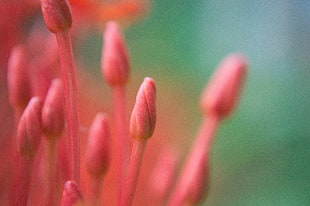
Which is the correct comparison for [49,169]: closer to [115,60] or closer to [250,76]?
[115,60]

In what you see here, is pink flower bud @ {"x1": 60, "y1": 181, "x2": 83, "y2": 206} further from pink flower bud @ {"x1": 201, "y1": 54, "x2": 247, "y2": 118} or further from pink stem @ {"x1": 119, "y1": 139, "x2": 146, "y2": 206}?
pink flower bud @ {"x1": 201, "y1": 54, "x2": 247, "y2": 118}

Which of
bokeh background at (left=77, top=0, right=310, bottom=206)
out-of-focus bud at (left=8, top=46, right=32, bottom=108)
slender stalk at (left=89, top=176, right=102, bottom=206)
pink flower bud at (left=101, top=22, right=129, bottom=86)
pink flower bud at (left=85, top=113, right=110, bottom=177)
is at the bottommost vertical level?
slender stalk at (left=89, top=176, right=102, bottom=206)

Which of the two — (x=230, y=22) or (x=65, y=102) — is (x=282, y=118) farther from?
(x=65, y=102)

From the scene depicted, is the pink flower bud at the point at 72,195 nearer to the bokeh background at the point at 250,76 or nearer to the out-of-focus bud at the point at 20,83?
the out-of-focus bud at the point at 20,83

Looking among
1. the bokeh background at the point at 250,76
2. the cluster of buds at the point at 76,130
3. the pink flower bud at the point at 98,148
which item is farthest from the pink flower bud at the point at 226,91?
the bokeh background at the point at 250,76

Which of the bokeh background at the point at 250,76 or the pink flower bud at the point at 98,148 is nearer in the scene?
the pink flower bud at the point at 98,148

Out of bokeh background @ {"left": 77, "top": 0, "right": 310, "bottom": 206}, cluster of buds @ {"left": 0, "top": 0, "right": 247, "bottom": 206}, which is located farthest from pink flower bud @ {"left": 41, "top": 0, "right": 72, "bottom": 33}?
bokeh background @ {"left": 77, "top": 0, "right": 310, "bottom": 206}

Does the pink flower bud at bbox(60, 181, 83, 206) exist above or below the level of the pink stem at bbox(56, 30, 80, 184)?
below

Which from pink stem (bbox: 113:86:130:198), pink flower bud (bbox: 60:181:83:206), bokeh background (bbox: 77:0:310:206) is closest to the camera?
pink flower bud (bbox: 60:181:83:206)
